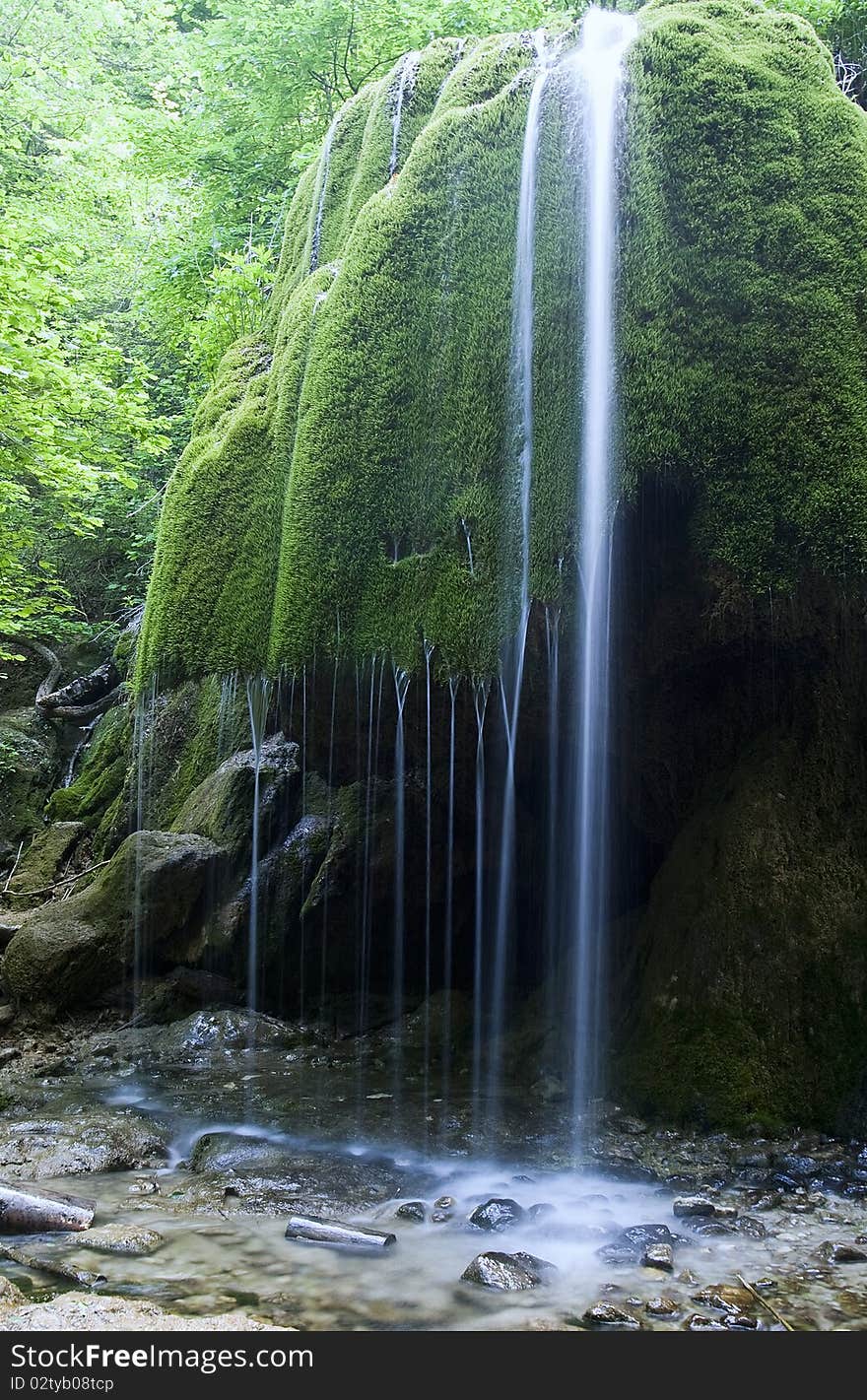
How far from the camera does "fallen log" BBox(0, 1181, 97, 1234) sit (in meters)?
3.81

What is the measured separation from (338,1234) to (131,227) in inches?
677

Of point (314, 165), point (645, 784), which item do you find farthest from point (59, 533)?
point (645, 784)

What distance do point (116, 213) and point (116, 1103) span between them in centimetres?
1609

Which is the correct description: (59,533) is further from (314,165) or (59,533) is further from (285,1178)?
(285,1178)

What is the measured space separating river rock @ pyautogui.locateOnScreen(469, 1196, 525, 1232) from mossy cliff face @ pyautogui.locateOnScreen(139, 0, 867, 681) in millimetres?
2518

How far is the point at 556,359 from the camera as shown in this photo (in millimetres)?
4879

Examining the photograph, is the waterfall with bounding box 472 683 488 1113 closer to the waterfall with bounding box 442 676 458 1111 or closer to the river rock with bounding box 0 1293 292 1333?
the waterfall with bounding box 442 676 458 1111

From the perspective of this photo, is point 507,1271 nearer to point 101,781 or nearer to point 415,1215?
point 415,1215

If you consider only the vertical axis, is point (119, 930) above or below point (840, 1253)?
above

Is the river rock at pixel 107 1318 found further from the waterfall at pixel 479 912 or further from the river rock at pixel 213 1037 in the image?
the river rock at pixel 213 1037

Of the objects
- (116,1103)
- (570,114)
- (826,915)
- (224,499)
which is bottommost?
(116,1103)

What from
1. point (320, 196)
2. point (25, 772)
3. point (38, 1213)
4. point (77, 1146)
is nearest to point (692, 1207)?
point (38, 1213)

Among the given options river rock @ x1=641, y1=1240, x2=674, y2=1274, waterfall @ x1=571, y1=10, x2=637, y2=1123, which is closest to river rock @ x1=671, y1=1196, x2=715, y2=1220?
river rock @ x1=641, y1=1240, x2=674, y2=1274

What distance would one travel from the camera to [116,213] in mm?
16938
